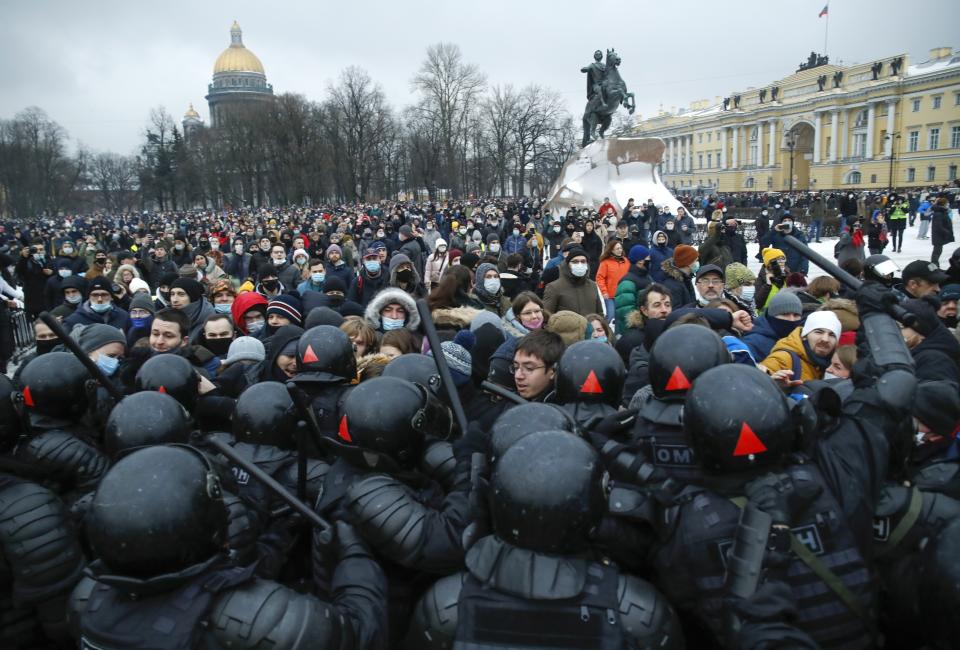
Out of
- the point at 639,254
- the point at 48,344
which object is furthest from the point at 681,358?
the point at 48,344

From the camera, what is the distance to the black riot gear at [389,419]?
240cm

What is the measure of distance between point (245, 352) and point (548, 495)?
3.20 meters

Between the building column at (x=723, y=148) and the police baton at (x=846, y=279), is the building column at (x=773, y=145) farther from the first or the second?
the police baton at (x=846, y=279)

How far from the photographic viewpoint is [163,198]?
71.1 m

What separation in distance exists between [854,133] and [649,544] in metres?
85.4

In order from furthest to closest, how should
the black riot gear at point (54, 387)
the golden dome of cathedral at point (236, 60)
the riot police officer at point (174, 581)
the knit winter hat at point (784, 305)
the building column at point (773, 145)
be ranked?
the golden dome of cathedral at point (236, 60)
the building column at point (773, 145)
the knit winter hat at point (784, 305)
the black riot gear at point (54, 387)
the riot police officer at point (174, 581)

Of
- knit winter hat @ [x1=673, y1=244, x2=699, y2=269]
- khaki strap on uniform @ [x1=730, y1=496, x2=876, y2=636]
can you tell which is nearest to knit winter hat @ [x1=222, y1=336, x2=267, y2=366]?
khaki strap on uniform @ [x1=730, y1=496, x2=876, y2=636]

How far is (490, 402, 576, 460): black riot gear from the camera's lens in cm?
223

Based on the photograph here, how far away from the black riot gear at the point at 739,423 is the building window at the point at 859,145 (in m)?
83.9

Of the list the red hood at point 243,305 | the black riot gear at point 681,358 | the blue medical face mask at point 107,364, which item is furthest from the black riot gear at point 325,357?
the red hood at point 243,305

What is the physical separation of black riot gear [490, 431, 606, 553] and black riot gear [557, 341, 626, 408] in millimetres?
994

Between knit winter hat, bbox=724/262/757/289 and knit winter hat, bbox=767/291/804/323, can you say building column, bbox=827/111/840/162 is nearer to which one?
knit winter hat, bbox=724/262/757/289

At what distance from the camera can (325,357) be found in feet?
10.9

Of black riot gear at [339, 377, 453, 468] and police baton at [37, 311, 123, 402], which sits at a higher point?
police baton at [37, 311, 123, 402]
